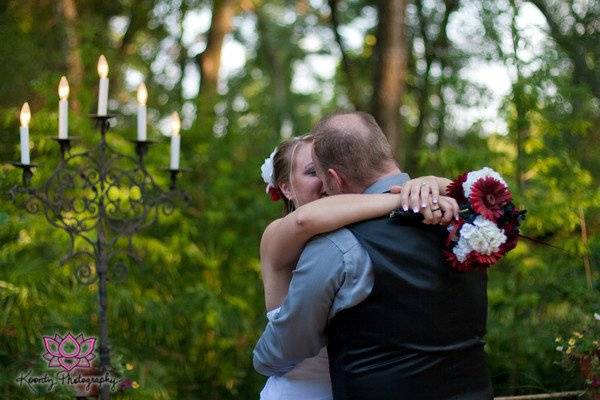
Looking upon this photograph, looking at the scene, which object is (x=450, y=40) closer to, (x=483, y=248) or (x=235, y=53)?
(x=235, y=53)

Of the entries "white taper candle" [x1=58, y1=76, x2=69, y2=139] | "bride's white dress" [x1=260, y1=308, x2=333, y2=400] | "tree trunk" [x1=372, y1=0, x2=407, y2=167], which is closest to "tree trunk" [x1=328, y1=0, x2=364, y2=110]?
"tree trunk" [x1=372, y1=0, x2=407, y2=167]

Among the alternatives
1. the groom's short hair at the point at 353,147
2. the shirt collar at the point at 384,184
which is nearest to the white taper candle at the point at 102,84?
the groom's short hair at the point at 353,147

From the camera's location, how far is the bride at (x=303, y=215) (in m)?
2.20

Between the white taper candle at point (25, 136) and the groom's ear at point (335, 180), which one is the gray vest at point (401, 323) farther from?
the white taper candle at point (25, 136)

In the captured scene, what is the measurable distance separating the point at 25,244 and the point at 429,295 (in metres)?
4.08

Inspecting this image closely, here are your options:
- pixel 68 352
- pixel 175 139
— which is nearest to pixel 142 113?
pixel 175 139

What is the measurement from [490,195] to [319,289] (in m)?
0.54

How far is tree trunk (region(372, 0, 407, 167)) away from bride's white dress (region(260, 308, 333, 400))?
366cm

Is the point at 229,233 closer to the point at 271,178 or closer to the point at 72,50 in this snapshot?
the point at 72,50

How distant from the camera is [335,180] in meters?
2.36

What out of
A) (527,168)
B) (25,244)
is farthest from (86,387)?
(527,168)

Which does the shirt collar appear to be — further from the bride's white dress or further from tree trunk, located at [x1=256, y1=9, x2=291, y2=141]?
tree trunk, located at [x1=256, y1=9, x2=291, y2=141]

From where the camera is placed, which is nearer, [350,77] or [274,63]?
[350,77]

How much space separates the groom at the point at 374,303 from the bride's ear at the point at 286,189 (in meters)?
0.58
